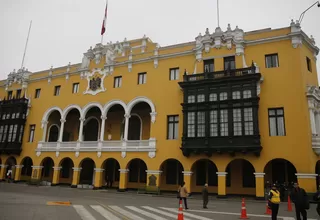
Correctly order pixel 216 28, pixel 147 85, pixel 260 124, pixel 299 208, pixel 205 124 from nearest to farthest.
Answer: pixel 299 208
pixel 260 124
pixel 205 124
pixel 216 28
pixel 147 85

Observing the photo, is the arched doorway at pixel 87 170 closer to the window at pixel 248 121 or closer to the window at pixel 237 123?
the window at pixel 237 123

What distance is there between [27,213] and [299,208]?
11.7 metres

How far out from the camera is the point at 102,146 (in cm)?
2977

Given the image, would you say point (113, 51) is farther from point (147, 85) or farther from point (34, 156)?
point (34, 156)

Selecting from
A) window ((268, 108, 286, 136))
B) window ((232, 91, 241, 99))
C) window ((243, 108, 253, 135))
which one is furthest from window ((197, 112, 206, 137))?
window ((268, 108, 286, 136))

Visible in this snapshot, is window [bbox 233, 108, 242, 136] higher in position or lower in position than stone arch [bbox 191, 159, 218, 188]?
higher

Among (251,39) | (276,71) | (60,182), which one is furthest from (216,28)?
(60,182)

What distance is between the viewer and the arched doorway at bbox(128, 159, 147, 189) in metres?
30.6

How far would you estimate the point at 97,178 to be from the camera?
95.7 ft

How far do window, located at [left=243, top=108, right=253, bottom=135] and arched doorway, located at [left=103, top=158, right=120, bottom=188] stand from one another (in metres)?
16.6

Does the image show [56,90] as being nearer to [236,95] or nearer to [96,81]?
[96,81]

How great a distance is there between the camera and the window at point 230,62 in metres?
25.5

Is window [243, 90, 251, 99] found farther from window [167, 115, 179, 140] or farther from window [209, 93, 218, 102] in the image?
window [167, 115, 179, 140]

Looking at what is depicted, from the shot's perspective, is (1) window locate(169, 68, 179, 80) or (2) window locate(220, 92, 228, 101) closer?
(2) window locate(220, 92, 228, 101)
